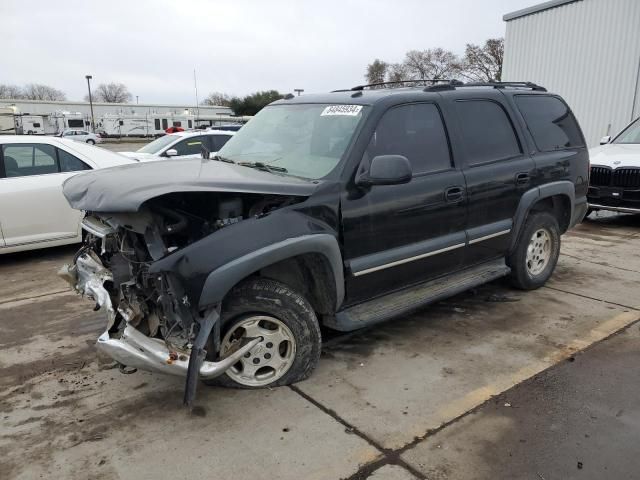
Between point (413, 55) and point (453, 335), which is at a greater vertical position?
point (413, 55)

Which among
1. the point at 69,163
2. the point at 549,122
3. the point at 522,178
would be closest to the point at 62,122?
the point at 69,163

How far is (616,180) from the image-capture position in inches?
322

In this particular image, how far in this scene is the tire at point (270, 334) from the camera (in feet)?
10.2

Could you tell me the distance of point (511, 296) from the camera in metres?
5.09

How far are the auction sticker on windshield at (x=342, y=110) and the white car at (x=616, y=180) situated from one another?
6.13m

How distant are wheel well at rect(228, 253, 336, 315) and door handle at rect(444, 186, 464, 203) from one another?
1.22 m

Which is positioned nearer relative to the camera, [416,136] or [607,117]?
[416,136]

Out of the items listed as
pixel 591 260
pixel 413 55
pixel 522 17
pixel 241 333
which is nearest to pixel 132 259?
pixel 241 333

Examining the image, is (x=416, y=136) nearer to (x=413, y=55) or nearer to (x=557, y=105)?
(x=557, y=105)

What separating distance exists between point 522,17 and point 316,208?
54.3 ft

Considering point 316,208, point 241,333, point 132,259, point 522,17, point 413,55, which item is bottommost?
point 241,333

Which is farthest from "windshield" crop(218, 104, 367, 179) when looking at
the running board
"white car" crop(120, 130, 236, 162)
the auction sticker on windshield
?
"white car" crop(120, 130, 236, 162)

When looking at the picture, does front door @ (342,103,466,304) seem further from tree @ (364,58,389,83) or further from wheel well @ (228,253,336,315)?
tree @ (364,58,389,83)

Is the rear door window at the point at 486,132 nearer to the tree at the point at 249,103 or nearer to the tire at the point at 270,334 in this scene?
the tire at the point at 270,334
